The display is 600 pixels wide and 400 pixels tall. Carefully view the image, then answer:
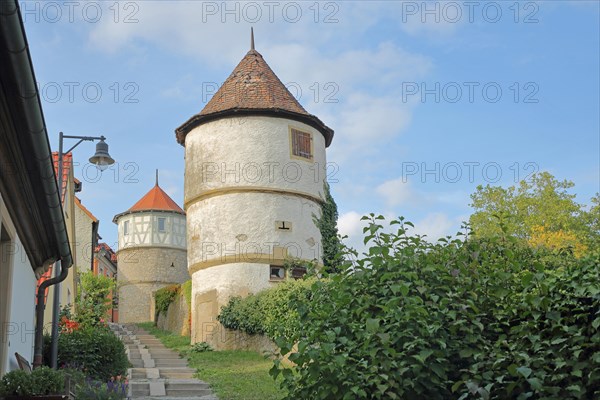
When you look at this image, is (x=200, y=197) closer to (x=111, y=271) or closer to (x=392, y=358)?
(x=392, y=358)

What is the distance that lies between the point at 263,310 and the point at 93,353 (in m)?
8.63

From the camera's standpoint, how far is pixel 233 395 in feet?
52.6

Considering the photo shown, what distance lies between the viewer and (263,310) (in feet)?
84.9

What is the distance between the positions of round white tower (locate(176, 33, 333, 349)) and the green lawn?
2.05 meters

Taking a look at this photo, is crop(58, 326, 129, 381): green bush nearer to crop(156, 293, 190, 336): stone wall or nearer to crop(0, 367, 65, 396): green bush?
crop(0, 367, 65, 396): green bush

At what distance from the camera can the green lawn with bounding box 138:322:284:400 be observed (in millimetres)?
15942

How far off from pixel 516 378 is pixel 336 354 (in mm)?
1421

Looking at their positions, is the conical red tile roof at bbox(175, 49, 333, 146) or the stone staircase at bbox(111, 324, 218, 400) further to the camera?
the conical red tile roof at bbox(175, 49, 333, 146)

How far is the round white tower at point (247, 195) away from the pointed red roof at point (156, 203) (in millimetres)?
30735

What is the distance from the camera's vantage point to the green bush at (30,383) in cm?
759

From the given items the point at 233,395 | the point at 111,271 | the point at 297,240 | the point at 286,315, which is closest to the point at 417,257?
the point at 233,395

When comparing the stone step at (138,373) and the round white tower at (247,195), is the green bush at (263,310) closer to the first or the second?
the round white tower at (247,195)

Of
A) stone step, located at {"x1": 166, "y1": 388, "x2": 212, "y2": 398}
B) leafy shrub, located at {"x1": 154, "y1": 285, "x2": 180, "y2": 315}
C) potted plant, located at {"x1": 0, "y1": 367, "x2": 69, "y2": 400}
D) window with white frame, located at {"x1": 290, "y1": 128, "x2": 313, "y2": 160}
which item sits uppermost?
window with white frame, located at {"x1": 290, "y1": 128, "x2": 313, "y2": 160}

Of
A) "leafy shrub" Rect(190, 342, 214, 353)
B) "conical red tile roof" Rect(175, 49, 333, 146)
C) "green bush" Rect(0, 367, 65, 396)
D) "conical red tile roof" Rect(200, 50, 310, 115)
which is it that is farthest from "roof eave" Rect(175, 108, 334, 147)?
"green bush" Rect(0, 367, 65, 396)
